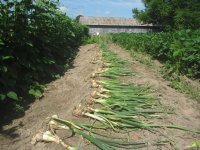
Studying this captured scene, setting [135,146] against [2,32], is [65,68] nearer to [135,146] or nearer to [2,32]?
[2,32]

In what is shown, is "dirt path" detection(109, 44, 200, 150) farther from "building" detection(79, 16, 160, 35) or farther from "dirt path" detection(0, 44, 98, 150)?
"building" detection(79, 16, 160, 35)

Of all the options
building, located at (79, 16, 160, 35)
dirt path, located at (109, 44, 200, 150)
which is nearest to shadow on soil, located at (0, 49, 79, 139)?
dirt path, located at (109, 44, 200, 150)

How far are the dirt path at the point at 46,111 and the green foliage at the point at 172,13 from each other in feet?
103

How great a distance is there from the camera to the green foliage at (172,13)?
38156 mm

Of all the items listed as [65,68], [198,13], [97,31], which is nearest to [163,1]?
[198,13]

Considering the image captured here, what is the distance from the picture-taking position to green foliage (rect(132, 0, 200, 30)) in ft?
125

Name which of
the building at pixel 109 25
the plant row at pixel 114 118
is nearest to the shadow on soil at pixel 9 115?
the plant row at pixel 114 118

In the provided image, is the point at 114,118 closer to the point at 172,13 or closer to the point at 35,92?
the point at 35,92

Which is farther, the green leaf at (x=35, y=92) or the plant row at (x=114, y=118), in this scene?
the green leaf at (x=35, y=92)

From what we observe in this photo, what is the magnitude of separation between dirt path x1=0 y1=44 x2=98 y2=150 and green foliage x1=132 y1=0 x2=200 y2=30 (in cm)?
3131

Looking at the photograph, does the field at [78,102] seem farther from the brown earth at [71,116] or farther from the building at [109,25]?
the building at [109,25]

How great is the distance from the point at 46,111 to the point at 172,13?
37617mm

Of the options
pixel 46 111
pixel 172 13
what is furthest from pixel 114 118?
pixel 172 13

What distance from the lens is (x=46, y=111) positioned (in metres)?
5.73
